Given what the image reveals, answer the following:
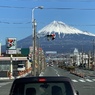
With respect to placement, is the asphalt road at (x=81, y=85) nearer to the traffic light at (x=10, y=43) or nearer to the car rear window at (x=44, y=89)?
the traffic light at (x=10, y=43)

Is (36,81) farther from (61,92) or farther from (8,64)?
(8,64)

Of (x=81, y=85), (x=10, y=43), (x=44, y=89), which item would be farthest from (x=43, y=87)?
(x=10, y=43)

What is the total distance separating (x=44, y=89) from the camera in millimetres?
9734

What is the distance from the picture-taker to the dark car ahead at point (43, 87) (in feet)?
31.7

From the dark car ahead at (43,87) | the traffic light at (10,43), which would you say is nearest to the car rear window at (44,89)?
the dark car ahead at (43,87)

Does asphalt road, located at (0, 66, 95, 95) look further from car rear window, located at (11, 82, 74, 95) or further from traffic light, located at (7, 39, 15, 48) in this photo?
car rear window, located at (11, 82, 74, 95)

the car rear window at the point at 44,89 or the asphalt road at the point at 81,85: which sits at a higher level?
the car rear window at the point at 44,89

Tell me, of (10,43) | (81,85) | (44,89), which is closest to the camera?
(44,89)

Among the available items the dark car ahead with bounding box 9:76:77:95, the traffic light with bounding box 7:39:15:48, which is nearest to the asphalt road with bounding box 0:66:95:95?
the traffic light with bounding box 7:39:15:48

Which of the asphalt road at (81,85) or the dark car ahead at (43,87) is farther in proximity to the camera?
the asphalt road at (81,85)

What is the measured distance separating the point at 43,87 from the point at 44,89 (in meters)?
0.06

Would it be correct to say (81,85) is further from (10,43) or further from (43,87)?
(43,87)

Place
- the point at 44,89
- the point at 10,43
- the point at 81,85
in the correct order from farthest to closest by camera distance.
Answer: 1. the point at 10,43
2. the point at 81,85
3. the point at 44,89

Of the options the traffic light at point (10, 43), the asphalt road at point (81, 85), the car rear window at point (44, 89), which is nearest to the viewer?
the car rear window at point (44, 89)
